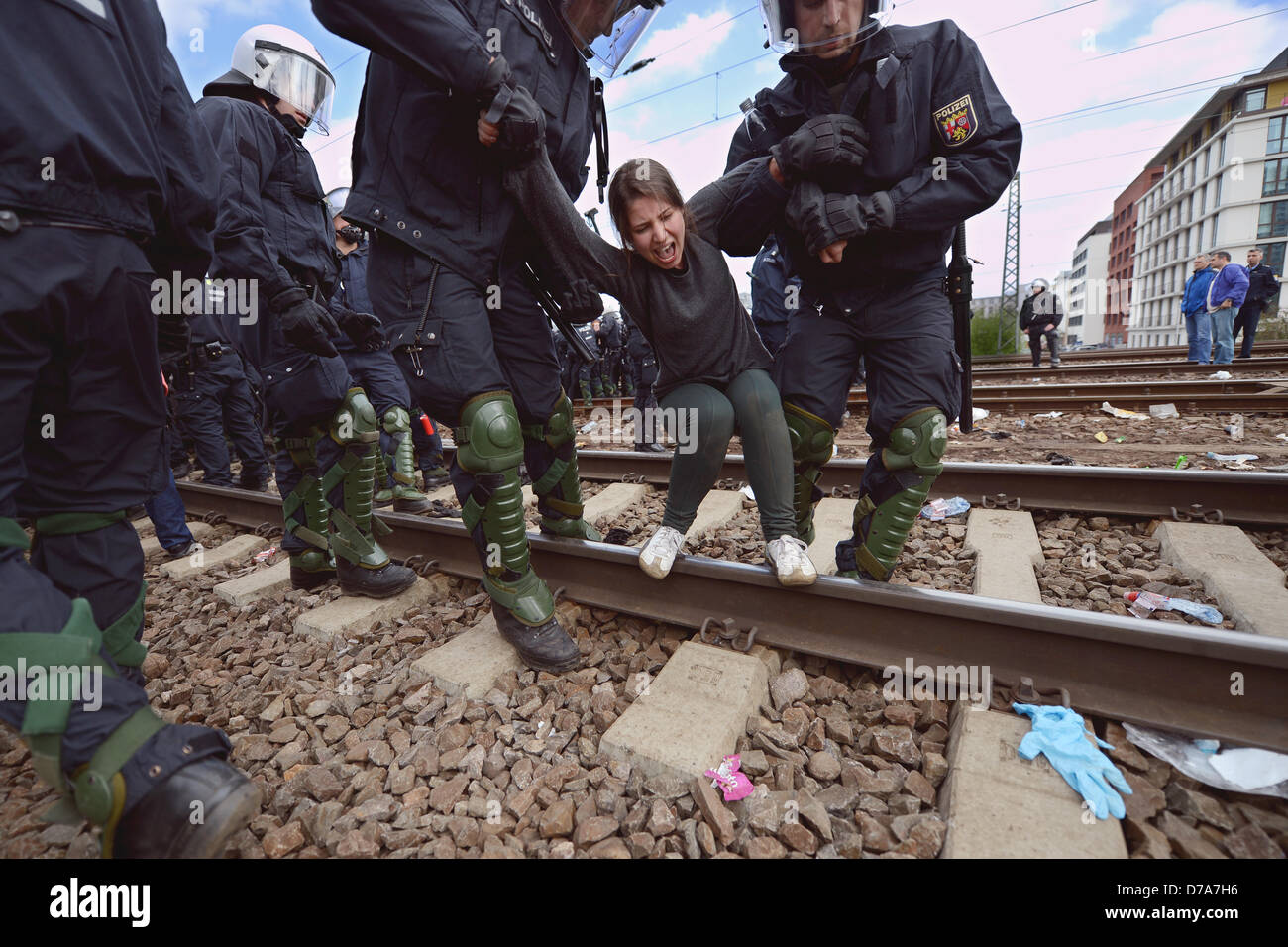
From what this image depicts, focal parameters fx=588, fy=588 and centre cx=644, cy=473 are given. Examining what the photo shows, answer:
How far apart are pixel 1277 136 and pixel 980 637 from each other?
69.7 meters

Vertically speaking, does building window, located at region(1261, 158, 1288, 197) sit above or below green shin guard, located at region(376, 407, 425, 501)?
above

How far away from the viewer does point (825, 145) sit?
2.13 metres

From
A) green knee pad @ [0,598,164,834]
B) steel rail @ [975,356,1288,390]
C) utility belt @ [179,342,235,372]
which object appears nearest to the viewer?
green knee pad @ [0,598,164,834]

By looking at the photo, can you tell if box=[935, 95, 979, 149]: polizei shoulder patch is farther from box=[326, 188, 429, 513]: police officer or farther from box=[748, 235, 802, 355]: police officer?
box=[326, 188, 429, 513]: police officer

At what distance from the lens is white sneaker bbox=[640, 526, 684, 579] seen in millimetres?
2357

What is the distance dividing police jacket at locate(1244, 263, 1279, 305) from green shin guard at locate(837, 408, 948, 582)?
46.8 feet

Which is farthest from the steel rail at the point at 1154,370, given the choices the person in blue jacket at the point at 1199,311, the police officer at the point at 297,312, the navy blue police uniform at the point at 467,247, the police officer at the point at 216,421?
the police officer at the point at 216,421

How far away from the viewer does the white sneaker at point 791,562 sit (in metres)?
2.13

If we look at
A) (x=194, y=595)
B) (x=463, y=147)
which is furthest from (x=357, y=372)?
(x=463, y=147)

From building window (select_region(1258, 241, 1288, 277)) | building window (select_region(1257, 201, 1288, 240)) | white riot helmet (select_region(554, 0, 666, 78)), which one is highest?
building window (select_region(1257, 201, 1288, 240))

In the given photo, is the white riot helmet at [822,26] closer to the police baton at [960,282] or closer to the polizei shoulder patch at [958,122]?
the polizei shoulder patch at [958,122]

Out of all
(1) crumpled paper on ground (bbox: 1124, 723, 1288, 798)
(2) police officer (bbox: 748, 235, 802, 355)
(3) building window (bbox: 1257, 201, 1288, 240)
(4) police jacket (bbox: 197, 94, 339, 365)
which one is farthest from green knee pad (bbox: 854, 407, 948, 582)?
(3) building window (bbox: 1257, 201, 1288, 240)

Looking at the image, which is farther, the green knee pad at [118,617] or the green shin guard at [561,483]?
the green shin guard at [561,483]
